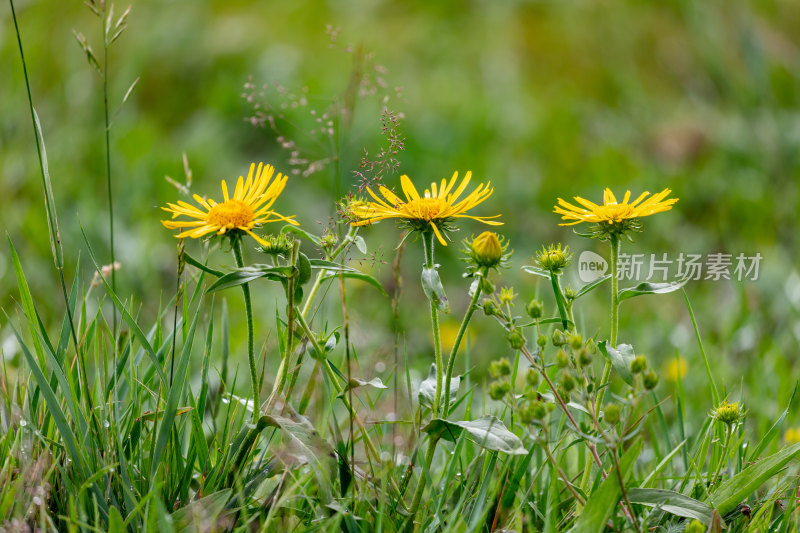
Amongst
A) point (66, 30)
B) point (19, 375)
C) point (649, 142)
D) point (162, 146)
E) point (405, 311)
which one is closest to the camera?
point (19, 375)

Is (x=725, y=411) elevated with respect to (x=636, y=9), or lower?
lower

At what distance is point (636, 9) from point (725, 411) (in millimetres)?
4184

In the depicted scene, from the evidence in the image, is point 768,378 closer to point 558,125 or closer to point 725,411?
point 725,411

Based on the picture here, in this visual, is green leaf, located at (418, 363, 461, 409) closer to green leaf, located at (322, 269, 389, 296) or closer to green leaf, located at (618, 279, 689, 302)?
green leaf, located at (322, 269, 389, 296)

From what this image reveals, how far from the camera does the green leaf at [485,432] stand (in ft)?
3.05

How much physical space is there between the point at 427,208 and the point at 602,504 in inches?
16.6

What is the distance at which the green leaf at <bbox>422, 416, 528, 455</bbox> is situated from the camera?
0.93m

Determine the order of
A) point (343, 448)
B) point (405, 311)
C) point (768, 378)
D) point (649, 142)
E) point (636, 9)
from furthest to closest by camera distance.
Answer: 1. point (636, 9)
2. point (649, 142)
3. point (405, 311)
4. point (768, 378)
5. point (343, 448)

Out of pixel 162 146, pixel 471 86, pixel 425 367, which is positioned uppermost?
pixel 471 86

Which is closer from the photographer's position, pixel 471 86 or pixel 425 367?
pixel 425 367

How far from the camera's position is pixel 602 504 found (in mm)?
901

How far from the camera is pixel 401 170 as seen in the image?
11.1ft

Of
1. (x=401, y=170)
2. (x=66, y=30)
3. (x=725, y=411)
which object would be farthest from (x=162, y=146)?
(x=725, y=411)

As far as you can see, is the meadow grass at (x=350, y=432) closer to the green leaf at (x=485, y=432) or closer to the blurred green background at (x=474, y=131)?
the green leaf at (x=485, y=432)
